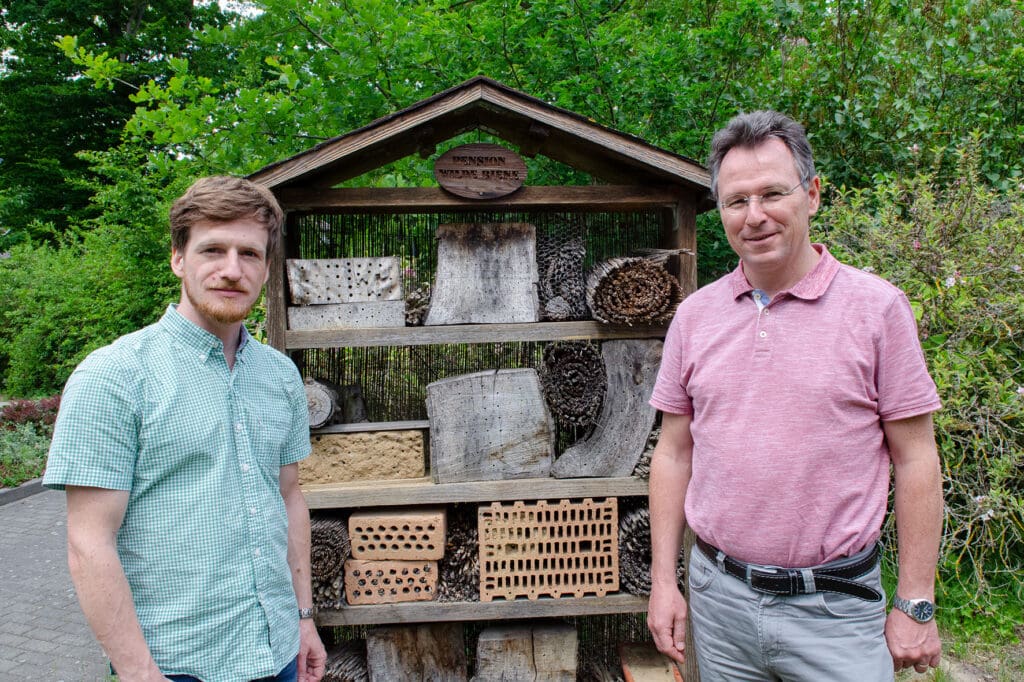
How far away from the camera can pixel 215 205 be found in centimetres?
164

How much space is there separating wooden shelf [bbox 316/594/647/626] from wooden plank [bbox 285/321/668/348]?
1.13 meters

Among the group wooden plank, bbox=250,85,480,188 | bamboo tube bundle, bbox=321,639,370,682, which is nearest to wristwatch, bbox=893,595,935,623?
wooden plank, bbox=250,85,480,188

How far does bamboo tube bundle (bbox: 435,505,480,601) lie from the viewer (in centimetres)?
298

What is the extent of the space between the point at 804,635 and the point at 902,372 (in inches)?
27.2

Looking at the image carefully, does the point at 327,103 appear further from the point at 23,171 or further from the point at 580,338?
the point at 23,171

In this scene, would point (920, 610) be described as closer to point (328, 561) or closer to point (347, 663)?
point (328, 561)

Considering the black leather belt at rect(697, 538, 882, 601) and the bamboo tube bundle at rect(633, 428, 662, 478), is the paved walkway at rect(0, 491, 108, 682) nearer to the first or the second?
the bamboo tube bundle at rect(633, 428, 662, 478)

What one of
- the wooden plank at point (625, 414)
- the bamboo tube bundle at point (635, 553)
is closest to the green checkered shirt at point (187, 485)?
the wooden plank at point (625, 414)

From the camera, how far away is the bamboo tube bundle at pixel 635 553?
2969 mm

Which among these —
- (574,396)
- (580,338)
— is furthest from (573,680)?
(580,338)

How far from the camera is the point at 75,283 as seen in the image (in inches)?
417

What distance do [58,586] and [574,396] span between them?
14.8ft

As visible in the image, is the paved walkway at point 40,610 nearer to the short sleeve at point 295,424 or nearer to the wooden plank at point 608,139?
the short sleeve at point 295,424

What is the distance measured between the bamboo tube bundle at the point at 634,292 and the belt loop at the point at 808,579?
1350 mm
